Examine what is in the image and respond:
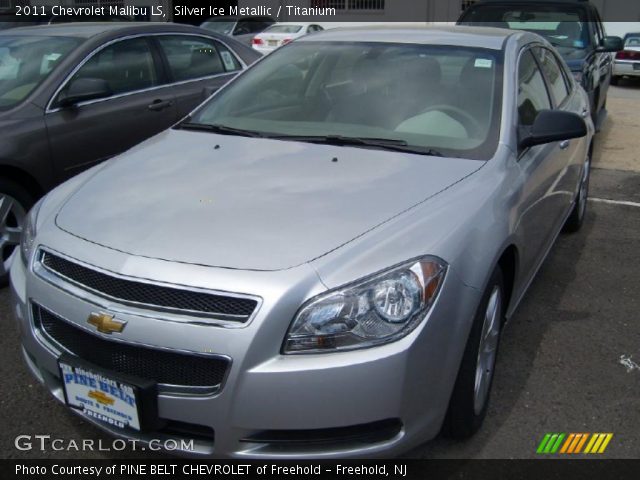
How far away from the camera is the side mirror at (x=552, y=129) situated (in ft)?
10.3

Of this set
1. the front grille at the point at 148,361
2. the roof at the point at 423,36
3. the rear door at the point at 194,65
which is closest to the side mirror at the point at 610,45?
the rear door at the point at 194,65

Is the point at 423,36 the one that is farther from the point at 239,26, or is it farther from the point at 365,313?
the point at 239,26

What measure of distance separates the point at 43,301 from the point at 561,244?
12.8 ft

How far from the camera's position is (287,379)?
81.3 inches

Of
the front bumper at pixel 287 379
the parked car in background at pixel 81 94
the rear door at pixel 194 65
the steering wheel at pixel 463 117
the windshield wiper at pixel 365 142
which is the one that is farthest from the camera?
the rear door at pixel 194 65

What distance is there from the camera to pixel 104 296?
225cm

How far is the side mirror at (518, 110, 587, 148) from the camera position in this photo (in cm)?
315

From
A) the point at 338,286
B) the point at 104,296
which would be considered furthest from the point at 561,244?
the point at 104,296

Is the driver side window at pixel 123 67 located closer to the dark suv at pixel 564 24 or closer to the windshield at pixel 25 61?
the windshield at pixel 25 61

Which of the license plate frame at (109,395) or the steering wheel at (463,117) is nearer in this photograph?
the license plate frame at (109,395)

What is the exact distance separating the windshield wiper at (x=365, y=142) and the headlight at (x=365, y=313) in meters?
0.97

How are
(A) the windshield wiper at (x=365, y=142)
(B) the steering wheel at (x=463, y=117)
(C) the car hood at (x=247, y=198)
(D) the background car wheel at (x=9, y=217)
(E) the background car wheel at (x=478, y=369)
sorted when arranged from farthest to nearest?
(D) the background car wheel at (x=9, y=217) → (B) the steering wheel at (x=463, y=117) → (A) the windshield wiper at (x=365, y=142) → (E) the background car wheel at (x=478, y=369) → (C) the car hood at (x=247, y=198)

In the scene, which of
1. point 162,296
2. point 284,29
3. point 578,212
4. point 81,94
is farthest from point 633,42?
point 162,296

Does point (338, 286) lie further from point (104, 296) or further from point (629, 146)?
point (629, 146)
